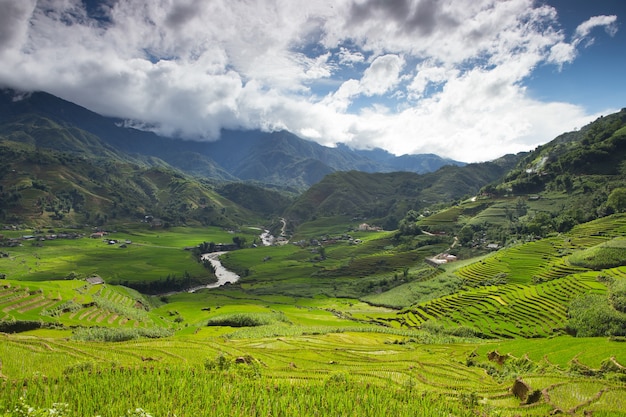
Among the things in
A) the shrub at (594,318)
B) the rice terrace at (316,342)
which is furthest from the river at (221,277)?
the shrub at (594,318)

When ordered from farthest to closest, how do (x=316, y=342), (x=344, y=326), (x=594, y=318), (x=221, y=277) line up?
(x=221, y=277) < (x=344, y=326) < (x=594, y=318) < (x=316, y=342)

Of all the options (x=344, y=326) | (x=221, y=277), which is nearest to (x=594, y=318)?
(x=344, y=326)

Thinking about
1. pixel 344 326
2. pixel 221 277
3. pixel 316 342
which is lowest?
pixel 221 277

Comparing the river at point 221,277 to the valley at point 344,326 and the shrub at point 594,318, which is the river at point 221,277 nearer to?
the valley at point 344,326

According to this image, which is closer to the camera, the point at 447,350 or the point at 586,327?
the point at 447,350

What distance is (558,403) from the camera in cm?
1914

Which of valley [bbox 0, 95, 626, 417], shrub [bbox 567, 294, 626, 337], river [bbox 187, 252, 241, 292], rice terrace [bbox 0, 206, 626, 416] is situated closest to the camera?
rice terrace [bbox 0, 206, 626, 416]

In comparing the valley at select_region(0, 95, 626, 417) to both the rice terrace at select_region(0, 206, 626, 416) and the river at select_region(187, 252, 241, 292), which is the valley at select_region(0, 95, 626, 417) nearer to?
the rice terrace at select_region(0, 206, 626, 416)

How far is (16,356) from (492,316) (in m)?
85.3

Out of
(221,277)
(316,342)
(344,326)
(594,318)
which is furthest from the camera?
(221,277)

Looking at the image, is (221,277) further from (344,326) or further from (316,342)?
(316,342)

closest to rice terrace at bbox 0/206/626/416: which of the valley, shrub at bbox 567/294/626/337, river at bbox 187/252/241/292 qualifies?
the valley

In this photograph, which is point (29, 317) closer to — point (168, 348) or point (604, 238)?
point (168, 348)

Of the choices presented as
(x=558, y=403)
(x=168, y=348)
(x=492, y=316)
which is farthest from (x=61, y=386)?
(x=492, y=316)
